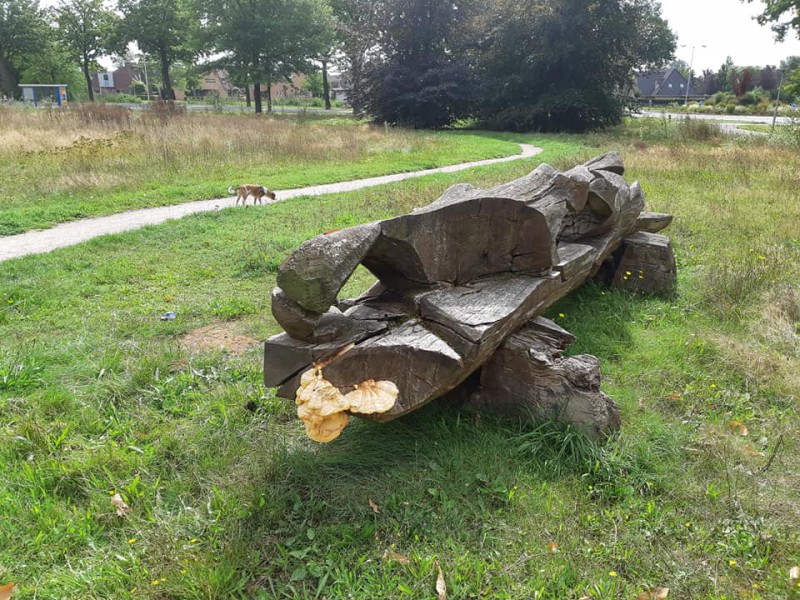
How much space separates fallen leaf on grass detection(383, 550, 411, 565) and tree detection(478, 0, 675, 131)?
2895 centimetres

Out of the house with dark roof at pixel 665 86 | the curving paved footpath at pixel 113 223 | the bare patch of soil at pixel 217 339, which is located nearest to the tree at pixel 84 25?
the curving paved footpath at pixel 113 223

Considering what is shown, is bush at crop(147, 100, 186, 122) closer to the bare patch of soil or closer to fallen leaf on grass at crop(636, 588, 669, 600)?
the bare patch of soil

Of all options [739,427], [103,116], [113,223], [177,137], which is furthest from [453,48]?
[739,427]

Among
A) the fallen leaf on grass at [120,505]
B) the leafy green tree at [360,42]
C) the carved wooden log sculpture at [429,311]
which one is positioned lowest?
the fallen leaf on grass at [120,505]

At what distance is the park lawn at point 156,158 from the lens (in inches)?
408

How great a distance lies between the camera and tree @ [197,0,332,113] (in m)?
38.7

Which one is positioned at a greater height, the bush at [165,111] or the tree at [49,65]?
the tree at [49,65]

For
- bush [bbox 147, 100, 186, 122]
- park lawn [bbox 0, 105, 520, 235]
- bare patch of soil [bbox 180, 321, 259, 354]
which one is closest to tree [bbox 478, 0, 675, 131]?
park lawn [bbox 0, 105, 520, 235]

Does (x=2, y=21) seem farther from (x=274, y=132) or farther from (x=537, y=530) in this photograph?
(x=537, y=530)

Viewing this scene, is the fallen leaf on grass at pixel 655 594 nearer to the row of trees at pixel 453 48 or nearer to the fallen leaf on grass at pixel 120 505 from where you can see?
the fallen leaf on grass at pixel 120 505

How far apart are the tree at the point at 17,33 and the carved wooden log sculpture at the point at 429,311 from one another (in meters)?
55.9

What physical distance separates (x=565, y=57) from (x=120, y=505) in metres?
30.4

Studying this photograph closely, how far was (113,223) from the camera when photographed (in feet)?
29.3

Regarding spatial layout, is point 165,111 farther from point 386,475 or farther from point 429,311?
point 386,475
